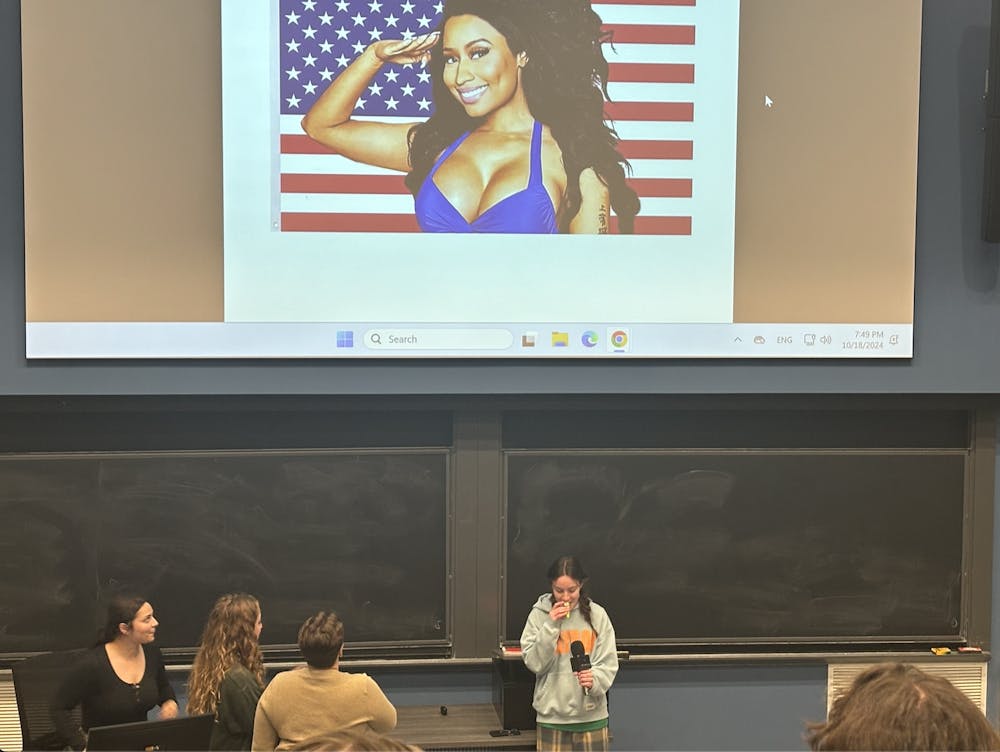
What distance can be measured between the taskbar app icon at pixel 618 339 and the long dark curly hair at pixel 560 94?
394 mm

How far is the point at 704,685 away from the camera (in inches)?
173

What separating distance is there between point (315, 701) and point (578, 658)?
1.11 m

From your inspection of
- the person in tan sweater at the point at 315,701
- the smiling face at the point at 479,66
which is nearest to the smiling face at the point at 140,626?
the person in tan sweater at the point at 315,701

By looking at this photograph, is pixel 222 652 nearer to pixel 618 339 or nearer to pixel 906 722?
pixel 618 339

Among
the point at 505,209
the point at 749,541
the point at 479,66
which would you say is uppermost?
the point at 479,66

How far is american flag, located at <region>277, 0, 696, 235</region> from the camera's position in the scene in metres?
3.97

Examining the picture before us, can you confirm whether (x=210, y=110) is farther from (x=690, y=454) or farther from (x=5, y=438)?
(x=690, y=454)

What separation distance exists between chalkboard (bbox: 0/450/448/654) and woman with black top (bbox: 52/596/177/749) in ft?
3.03

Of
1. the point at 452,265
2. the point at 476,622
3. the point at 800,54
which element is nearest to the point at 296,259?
the point at 452,265

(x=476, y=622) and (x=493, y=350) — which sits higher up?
(x=493, y=350)

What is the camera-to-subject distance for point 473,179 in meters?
4.07

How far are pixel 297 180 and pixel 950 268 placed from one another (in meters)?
2.66

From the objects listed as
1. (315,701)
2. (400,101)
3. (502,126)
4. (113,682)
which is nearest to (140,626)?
(113,682)

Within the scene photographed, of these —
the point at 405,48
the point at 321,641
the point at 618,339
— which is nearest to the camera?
the point at 321,641
